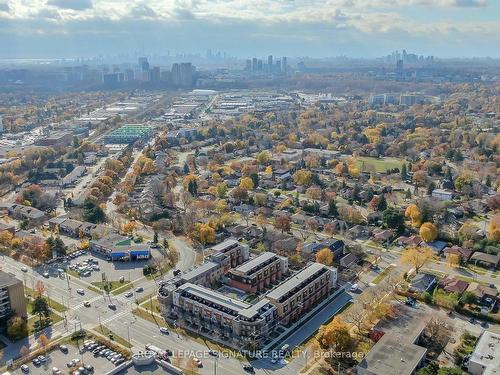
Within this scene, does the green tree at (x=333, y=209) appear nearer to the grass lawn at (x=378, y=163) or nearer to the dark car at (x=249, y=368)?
the grass lawn at (x=378, y=163)

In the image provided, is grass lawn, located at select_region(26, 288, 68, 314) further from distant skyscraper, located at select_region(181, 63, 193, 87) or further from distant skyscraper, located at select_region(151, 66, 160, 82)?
distant skyscraper, located at select_region(151, 66, 160, 82)

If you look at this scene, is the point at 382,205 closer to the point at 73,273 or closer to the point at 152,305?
the point at 152,305

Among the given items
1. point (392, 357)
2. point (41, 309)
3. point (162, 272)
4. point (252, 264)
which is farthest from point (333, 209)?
point (41, 309)

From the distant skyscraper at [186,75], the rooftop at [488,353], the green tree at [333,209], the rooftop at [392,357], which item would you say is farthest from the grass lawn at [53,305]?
the distant skyscraper at [186,75]

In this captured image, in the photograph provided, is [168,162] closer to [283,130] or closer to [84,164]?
[84,164]

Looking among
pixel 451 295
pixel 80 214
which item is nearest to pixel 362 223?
pixel 451 295
